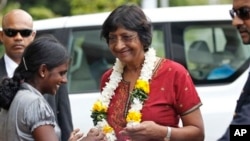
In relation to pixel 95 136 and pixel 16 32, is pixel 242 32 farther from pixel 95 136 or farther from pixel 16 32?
pixel 16 32

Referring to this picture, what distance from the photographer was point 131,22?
4.51m

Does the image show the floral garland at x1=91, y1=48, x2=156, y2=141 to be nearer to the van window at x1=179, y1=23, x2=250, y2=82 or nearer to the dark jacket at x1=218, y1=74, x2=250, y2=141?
the dark jacket at x1=218, y1=74, x2=250, y2=141

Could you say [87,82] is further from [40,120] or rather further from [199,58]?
[40,120]

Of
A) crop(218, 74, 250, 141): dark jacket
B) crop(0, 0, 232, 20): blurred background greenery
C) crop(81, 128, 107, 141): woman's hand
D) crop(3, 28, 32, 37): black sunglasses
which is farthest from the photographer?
crop(0, 0, 232, 20): blurred background greenery

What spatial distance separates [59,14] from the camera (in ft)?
70.3

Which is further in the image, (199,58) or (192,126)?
(199,58)

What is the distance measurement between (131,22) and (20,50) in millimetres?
1309

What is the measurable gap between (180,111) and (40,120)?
32.5 inches

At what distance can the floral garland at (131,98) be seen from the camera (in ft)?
14.5

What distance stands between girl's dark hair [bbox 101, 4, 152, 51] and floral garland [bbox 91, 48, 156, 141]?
118mm

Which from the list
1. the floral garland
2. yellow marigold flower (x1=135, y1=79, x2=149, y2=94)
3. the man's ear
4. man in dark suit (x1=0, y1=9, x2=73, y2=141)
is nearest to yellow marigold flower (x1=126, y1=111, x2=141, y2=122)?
the floral garland

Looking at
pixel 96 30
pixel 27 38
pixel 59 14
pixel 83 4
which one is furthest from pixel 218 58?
pixel 59 14

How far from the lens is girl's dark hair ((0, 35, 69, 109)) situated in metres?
4.25

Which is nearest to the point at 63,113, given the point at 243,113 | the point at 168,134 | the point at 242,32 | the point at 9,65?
the point at 9,65
